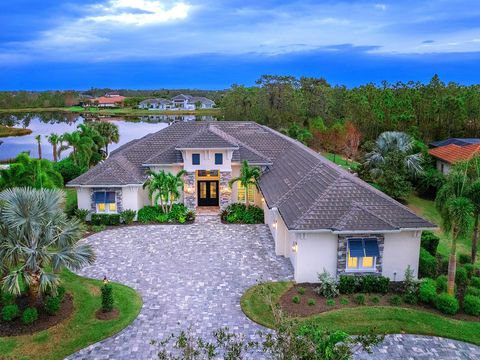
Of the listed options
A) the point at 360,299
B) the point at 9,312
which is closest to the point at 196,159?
the point at 360,299

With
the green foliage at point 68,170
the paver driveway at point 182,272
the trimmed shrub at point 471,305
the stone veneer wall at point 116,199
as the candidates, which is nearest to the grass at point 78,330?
the paver driveway at point 182,272

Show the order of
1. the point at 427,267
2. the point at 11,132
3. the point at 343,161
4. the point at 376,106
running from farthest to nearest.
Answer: the point at 11,132 → the point at 343,161 → the point at 376,106 → the point at 427,267

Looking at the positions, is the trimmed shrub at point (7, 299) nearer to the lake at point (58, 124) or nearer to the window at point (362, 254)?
the window at point (362, 254)

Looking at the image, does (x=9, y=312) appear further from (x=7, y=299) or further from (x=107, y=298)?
(x=107, y=298)

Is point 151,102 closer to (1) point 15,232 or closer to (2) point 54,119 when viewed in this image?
(2) point 54,119

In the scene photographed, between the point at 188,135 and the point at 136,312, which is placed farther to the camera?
the point at 188,135

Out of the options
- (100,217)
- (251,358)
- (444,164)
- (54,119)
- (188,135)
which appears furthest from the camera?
(54,119)

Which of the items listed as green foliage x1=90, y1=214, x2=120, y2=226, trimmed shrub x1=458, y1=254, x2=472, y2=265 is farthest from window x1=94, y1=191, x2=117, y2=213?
trimmed shrub x1=458, y1=254, x2=472, y2=265

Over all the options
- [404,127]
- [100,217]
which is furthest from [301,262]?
[404,127]
